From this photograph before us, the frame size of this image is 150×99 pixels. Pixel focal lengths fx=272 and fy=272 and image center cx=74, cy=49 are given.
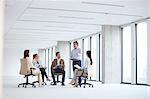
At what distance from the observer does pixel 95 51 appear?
16125 millimetres

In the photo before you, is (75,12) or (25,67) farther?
(75,12)

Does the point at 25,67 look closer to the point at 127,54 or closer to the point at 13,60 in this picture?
the point at 127,54

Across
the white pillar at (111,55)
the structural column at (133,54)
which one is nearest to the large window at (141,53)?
the structural column at (133,54)

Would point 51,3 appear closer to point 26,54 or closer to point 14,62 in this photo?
point 26,54

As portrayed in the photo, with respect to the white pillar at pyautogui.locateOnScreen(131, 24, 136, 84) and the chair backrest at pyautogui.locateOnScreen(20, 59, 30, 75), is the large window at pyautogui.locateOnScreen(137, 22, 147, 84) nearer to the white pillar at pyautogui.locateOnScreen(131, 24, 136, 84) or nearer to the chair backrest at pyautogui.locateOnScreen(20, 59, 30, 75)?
the white pillar at pyautogui.locateOnScreen(131, 24, 136, 84)

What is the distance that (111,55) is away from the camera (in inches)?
471

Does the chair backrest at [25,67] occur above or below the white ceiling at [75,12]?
below

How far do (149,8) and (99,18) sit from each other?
243 centimetres

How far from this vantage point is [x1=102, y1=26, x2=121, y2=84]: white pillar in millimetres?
11891

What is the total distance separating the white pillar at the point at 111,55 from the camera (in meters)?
11.9

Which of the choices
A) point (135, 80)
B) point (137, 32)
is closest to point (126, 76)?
point (135, 80)

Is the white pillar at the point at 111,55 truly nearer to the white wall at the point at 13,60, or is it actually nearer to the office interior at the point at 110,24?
the office interior at the point at 110,24

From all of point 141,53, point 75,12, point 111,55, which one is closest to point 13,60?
point 111,55

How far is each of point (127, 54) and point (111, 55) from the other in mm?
817
